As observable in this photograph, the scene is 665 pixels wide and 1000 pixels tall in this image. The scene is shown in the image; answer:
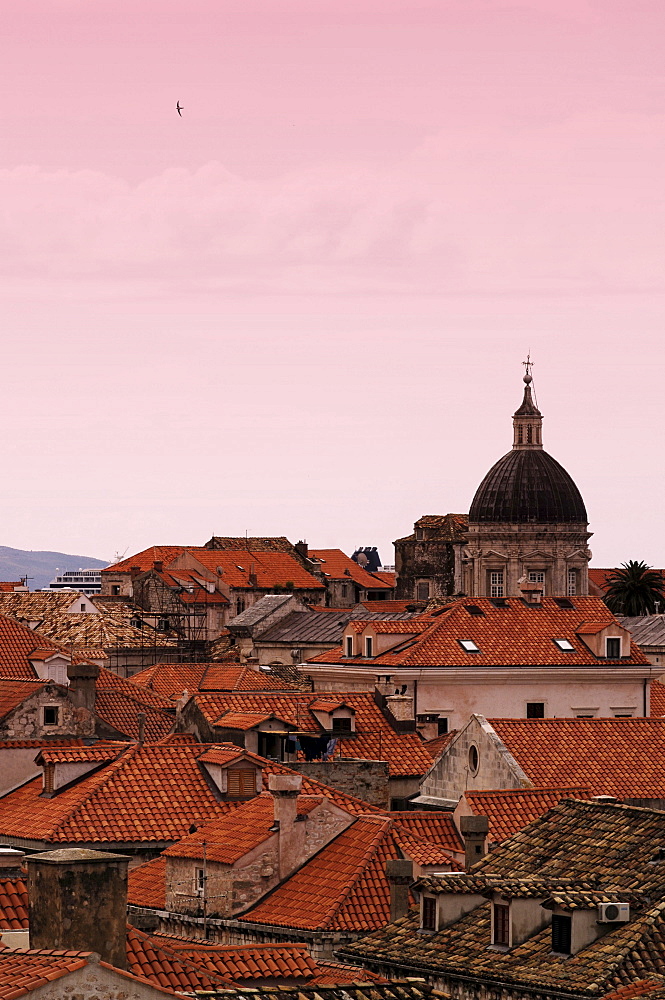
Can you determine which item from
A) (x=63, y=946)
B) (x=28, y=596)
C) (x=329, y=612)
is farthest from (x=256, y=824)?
(x=329, y=612)

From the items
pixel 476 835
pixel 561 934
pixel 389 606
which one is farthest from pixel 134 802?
pixel 389 606

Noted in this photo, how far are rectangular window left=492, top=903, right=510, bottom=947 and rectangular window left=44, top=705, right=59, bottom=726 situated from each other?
105ft

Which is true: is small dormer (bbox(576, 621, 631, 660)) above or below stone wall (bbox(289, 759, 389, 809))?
above

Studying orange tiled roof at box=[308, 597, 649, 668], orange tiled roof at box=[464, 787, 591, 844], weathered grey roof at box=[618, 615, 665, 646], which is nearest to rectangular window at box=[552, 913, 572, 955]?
orange tiled roof at box=[464, 787, 591, 844]

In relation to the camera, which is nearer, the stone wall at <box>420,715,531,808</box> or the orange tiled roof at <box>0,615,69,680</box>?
the stone wall at <box>420,715,531,808</box>

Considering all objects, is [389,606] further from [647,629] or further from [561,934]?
[561,934]

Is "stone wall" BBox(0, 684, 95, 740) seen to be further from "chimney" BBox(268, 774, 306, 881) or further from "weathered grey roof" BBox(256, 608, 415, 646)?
"weathered grey roof" BBox(256, 608, 415, 646)

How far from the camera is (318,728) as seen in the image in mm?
66812

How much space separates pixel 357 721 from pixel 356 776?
6.82 m

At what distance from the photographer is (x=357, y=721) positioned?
67812 mm

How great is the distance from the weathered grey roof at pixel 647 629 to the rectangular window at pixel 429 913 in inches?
4499

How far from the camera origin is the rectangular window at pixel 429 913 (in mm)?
37781

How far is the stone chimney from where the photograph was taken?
224ft

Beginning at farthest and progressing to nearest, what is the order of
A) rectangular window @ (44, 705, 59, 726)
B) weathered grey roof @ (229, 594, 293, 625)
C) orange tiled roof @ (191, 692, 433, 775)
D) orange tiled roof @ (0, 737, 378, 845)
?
weathered grey roof @ (229, 594, 293, 625) → rectangular window @ (44, 705, 59, 726) → orange tiled roof @ (191, 692, 433, 775) → orange tiled roof @ (0, 737, 378, 845)
